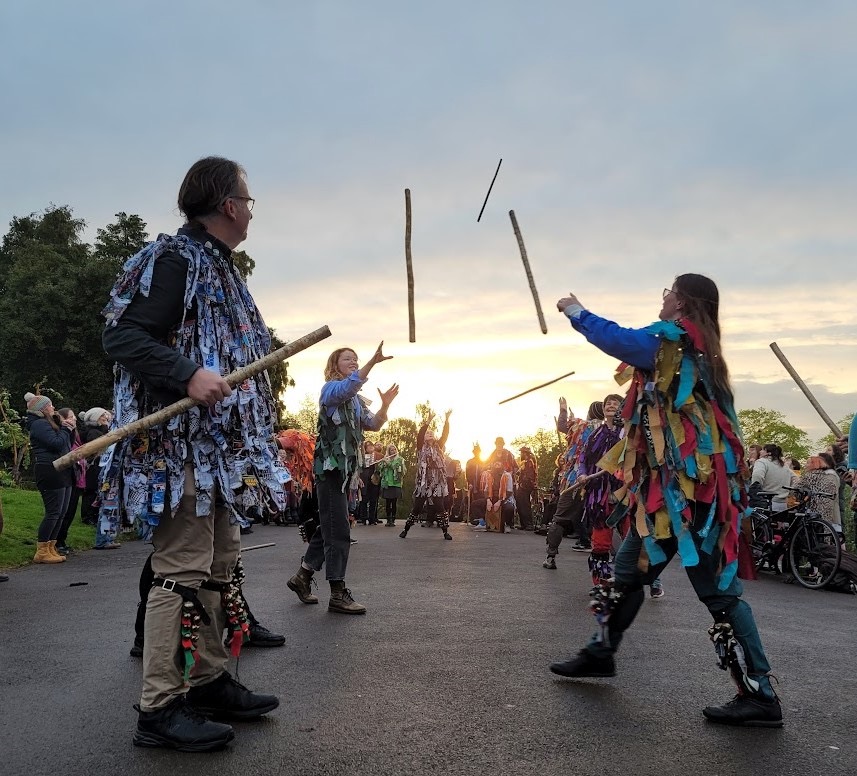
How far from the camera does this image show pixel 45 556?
33.6 feet

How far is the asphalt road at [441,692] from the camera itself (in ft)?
10.5

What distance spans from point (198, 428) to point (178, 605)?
2.29 feet

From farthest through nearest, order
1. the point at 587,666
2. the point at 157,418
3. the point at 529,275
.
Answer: the point at 529,275
the point at 587,666
the point at 157,418

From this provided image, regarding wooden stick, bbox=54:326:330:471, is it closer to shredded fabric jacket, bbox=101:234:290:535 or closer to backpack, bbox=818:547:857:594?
shredded fabric jacket, bbox=101:234:290:535

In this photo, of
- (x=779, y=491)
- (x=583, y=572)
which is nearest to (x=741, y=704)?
(x=583, y=572)

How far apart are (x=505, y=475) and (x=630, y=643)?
1526 centimetres

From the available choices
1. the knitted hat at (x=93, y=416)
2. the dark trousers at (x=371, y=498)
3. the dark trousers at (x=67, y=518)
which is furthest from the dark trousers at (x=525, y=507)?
the dark trousers at (x=67, y=518)

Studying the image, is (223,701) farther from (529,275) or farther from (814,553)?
(814,553)

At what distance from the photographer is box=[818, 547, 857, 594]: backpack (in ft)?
31.9

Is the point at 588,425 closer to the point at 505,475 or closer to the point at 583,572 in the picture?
the point at 583,572

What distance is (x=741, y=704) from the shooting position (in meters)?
3.75

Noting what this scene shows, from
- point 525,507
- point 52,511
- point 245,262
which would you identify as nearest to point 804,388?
point 52,511

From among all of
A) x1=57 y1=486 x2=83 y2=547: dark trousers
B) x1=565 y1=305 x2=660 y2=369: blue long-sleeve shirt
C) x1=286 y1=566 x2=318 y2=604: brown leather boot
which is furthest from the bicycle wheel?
x1=57 y1=486 x2=83 y2=547: dark trousers

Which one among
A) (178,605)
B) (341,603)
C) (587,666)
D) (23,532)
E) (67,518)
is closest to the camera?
(178,605)
